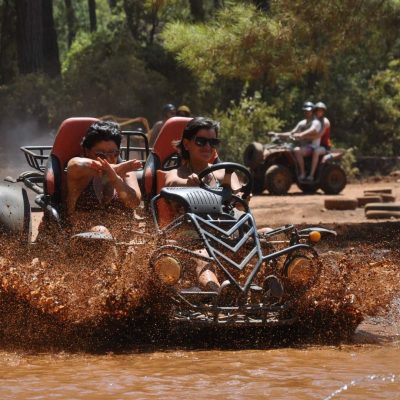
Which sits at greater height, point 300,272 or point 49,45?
point 49,45

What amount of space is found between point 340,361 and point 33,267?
1.82 meters

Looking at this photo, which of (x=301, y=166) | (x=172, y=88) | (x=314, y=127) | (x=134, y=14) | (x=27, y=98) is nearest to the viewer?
(x=314, y=127)

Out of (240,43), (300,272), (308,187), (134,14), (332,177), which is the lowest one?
(308,187)

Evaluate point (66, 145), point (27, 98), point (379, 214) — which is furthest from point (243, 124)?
point (66, 145)

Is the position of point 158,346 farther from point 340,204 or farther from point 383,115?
point 383,115

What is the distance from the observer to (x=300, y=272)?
20.8 ft

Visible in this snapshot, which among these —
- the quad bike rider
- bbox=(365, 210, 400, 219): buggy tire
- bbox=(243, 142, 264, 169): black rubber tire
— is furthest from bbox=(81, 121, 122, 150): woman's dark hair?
the quad bike rider

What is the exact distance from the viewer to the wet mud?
20.8ft

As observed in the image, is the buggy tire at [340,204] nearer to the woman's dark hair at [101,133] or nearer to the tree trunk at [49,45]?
the woman's dark hair at [101,133]

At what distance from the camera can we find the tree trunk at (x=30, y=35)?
25062mm

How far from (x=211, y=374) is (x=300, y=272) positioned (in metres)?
0.95

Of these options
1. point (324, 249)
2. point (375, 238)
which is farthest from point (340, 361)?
point (375, 238)

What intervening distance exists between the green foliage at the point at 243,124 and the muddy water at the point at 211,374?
15064mm

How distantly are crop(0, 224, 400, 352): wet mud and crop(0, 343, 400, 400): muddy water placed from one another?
20cm
